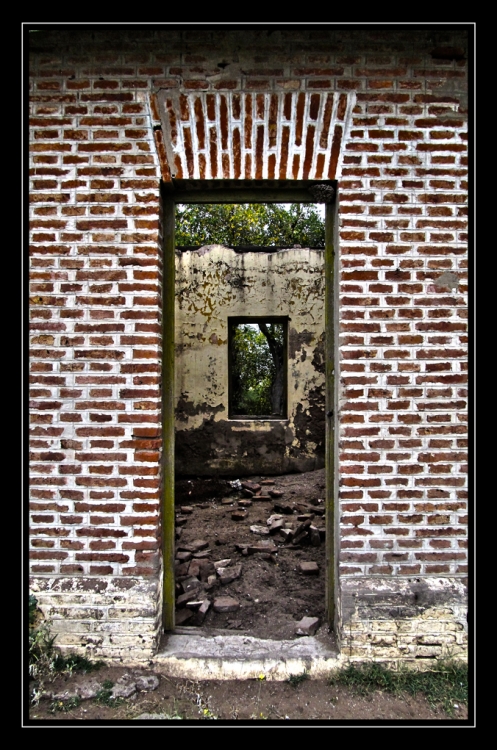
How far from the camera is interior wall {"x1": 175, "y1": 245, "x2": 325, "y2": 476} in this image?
748 centimetres

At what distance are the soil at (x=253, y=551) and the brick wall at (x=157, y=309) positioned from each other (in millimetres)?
786

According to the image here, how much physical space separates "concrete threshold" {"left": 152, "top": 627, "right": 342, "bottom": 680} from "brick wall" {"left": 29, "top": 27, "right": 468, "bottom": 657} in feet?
0.61

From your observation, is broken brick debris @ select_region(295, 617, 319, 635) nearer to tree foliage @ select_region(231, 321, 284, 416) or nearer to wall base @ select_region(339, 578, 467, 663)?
wall base @ select_region(339, 578, 467, 663)

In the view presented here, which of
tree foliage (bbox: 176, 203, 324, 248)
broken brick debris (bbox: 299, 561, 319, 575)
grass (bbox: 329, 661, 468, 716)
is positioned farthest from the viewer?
tree foliage (bbox: 176, 203, 324, 248)

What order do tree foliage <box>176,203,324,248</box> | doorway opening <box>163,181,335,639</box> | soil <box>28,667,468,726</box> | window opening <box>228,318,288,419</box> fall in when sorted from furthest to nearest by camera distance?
1. window opening <box>228,318,288,419</box>
2. tree foliage <box>176,203,324,248</box>
3. doorway opening <box>163,181,335,639</box>
4. soil <box>28,667,468,726</box>

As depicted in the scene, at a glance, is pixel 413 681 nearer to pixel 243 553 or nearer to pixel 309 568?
pixel 309 568

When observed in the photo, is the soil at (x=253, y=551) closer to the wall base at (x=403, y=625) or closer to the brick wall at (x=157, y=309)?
the wall base at (x=403, y=625)

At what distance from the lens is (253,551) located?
434 cm

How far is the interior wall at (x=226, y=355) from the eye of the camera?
748 centimetres

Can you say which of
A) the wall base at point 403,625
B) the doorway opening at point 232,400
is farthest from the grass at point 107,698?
the doorway opening at point 232,400

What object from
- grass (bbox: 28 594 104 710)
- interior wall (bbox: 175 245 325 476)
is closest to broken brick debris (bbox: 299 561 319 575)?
grass (bbox: 28 594 104 710)

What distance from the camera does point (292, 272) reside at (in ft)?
25.0

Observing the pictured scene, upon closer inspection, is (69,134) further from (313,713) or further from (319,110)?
(313,713)

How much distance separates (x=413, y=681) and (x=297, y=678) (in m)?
0.63
